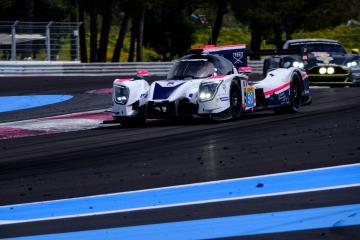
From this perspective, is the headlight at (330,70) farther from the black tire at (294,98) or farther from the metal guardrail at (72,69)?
the metal guardrail at (72,69)

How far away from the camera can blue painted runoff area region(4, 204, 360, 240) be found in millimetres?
5484

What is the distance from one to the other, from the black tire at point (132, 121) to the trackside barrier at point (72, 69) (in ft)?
54.7

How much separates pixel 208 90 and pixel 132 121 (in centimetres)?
142

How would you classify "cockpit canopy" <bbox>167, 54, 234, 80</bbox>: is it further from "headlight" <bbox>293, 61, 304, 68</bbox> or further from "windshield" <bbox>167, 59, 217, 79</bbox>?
"headlight" <bbox>293, 61, 304, 68</bbox>

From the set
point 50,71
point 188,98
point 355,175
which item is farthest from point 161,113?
point 50,71

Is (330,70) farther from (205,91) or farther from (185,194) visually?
(185,194)

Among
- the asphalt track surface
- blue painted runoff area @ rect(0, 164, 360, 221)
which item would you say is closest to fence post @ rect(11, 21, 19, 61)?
the asphalt track surface

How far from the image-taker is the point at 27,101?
67.3 feet

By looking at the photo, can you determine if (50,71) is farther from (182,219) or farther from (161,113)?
(182,219)

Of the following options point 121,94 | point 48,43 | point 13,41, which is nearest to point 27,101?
point 121,94

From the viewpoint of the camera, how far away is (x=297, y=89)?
15422 mm

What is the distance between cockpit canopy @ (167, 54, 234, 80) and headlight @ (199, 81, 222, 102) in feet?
1.63

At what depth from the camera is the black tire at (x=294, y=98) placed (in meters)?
15.0

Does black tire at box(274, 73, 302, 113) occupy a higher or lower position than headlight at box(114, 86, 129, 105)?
lower
